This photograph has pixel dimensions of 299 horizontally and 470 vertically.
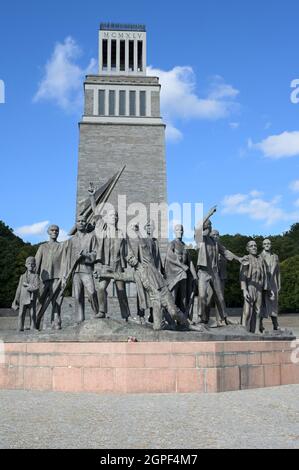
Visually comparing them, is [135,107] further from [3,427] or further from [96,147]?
[3,427]

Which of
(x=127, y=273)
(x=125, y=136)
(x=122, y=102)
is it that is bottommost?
(x=127, y=273)

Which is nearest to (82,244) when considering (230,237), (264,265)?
(264,265)

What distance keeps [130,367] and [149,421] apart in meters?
2.56

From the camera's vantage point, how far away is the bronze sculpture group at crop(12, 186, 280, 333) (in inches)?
473

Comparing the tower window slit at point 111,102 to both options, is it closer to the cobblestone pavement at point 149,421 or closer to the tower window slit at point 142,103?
the tower window slit at point 142,103

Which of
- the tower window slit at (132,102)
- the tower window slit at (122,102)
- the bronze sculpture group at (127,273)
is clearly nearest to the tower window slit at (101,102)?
the tower window slit at (122,102)

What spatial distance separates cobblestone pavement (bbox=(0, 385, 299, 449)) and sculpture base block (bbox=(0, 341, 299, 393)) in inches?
16.0

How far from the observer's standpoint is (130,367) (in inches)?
355

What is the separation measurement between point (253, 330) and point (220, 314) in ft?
3.80

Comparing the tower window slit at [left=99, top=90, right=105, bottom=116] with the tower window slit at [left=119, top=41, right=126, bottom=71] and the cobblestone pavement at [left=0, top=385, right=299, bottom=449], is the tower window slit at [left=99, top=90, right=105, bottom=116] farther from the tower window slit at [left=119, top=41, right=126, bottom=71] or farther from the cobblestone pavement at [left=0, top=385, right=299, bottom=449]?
the cobblestone pavement at [left=0, top=385, right=299, bottom=449]

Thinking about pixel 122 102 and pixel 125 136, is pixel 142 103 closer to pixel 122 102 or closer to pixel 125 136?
pixel 122 102

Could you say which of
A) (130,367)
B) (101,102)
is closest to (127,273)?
(130,367)

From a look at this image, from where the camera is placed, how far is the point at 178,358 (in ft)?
29.7

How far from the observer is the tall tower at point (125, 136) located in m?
43.8
